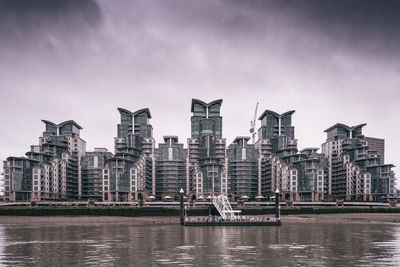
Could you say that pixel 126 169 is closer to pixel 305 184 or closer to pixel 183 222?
pixel 305 184

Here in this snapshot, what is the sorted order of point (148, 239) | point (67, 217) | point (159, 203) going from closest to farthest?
point (148, 239), point (67, 217), point (159, 203)

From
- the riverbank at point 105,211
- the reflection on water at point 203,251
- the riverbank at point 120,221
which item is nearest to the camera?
the reflection on water at point 203,251

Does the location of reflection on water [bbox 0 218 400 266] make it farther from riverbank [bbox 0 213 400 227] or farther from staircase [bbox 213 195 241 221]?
riverbank [bbox 0 213 400 227]

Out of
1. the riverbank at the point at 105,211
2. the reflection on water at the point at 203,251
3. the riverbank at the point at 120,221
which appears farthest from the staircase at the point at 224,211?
the reflection on water at the point at 203,251

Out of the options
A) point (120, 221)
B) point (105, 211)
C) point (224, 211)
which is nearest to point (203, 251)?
point (224, 211)

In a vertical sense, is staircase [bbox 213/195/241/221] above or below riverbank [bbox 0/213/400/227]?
above

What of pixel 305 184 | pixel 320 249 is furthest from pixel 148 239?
Answer: pixel 305 184

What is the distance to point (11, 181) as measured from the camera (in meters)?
176

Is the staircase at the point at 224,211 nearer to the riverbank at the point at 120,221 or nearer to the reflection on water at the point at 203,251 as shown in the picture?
the riverbank at the point at 120,221

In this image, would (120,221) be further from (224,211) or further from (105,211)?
(224,211)

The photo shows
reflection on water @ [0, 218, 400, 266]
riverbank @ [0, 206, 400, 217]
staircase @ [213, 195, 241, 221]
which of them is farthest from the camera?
riverbank @ [0, 206, 400, 217]

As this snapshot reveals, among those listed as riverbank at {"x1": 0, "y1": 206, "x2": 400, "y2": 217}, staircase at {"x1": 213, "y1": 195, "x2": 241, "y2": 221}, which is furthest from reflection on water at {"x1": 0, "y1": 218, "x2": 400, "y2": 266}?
riverbank at {"x1": 0, "y1": 206, "x2": 400, "y2": 217}

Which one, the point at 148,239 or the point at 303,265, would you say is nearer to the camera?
the point at 303,265

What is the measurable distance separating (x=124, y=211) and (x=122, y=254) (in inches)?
3164
